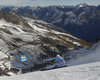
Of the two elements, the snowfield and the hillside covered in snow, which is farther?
the hillside covered in snow

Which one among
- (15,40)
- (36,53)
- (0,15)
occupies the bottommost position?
(36,53)

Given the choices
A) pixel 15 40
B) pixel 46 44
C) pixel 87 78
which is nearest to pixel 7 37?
pixel 15 40

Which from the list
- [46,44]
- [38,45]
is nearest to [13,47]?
[38,45]

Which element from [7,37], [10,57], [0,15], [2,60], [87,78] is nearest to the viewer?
[87,78]

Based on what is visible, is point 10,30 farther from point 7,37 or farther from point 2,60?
point 2,60

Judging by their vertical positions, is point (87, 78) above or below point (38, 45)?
A: above

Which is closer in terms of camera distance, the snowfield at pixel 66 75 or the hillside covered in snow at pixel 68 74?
the snowfield at pixel 66 75

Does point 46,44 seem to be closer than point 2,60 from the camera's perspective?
No

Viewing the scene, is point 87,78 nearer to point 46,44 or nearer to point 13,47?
point 13,47

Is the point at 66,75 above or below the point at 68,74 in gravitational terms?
above

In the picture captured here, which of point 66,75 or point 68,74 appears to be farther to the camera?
point 68,74

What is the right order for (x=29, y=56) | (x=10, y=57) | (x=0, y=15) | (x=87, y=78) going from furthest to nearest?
1. (x=0, y=15)
2. (x=29, y=56)
3. (x=10, y=57)
4. (x=87, y=78)
